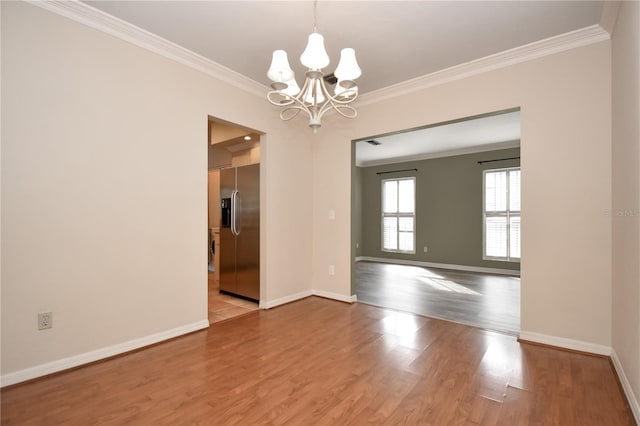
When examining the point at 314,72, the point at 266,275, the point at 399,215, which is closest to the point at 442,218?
the point at 399,215

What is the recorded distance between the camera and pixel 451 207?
7.04 m

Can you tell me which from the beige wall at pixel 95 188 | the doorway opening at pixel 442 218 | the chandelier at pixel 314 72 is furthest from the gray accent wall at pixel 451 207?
the chandelier at pixel 314 72

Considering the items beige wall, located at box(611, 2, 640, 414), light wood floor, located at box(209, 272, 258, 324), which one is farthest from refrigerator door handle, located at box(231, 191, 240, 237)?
beige wall, located at box(611, 2, 640, 414)

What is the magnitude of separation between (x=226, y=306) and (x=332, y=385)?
7.29 feet

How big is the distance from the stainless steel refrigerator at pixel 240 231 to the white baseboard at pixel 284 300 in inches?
8.0

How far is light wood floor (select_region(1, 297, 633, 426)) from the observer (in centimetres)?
168

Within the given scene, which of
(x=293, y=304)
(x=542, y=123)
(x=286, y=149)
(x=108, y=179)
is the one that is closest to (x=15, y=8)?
(x=108, y=179)

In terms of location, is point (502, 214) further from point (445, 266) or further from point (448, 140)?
point (448, 140)

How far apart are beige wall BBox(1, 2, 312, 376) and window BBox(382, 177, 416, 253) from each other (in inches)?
222

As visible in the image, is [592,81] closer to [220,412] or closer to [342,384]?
[342,384]

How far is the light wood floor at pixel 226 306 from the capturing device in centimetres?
343

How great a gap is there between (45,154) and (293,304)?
9.51 ft

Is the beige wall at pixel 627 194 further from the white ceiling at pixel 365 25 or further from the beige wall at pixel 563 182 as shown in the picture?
the white ceiling at pixel 365 25

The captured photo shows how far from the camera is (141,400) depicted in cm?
182
